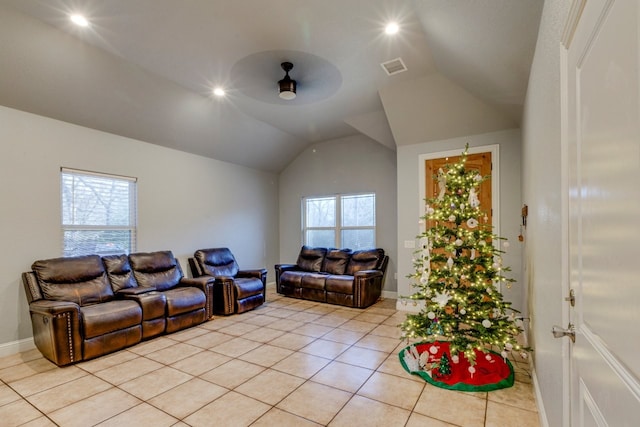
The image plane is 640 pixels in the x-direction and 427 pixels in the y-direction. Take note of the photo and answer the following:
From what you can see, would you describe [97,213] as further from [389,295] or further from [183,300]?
[389,295]

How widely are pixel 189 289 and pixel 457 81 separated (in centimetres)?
430

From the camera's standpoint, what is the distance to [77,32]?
298cm

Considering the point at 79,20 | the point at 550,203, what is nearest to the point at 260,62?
the point at 79,20

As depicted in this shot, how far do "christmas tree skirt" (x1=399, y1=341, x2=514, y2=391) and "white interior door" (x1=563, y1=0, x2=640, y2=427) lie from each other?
1.50 metres

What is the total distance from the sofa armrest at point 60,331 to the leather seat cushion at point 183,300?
3.18ft

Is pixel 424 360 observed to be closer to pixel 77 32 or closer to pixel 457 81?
pixel 457 81

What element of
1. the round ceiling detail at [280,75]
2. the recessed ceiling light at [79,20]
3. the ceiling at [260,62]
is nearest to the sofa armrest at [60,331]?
the ceiling at [260,62]

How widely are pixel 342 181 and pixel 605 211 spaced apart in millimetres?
5548

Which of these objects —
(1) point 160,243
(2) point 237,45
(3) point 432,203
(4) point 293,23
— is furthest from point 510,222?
(1) point 160,243

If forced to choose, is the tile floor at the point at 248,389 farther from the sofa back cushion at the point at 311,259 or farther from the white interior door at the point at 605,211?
the sofa back cushion at the point at 311,259

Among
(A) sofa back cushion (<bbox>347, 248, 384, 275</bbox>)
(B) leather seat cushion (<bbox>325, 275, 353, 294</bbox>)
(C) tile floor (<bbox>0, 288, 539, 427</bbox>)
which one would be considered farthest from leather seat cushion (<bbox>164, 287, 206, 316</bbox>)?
(A) sofa back cushion (<bbox>347, 248, 384, 275</bbox>)

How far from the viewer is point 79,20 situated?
111 inches

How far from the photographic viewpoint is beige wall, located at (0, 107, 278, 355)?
11.0 feet

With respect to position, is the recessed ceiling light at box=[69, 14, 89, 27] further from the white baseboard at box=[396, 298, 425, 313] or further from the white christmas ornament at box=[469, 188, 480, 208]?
the white baseboard at box=[396, 298, 425, 313]
